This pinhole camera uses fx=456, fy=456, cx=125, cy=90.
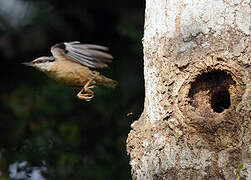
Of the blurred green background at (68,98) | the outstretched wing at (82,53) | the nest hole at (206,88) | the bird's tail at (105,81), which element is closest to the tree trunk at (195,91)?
the nest hole at (206,88)

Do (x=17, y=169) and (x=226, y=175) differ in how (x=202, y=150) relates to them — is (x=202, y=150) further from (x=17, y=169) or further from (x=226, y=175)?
(x=17, y=169)

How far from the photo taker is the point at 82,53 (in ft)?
12.4

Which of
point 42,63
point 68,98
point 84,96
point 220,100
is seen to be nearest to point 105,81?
point 84,96

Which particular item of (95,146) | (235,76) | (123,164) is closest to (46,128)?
(95,146)

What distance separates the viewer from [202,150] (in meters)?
2.25

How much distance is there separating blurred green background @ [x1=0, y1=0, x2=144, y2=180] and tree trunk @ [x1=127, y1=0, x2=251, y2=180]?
1.83m

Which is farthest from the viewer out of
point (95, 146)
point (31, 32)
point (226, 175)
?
point (31, 32)

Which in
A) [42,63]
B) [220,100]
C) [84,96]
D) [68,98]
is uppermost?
[220,100]

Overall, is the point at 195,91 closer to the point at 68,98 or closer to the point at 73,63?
the point at 73,63

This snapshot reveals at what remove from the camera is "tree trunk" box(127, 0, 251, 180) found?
7.25 feet

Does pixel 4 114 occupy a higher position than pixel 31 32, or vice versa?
pixel 31 32

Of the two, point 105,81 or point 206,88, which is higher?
point 206,88

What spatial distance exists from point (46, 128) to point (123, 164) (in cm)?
91

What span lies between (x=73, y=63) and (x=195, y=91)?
5.41ft
